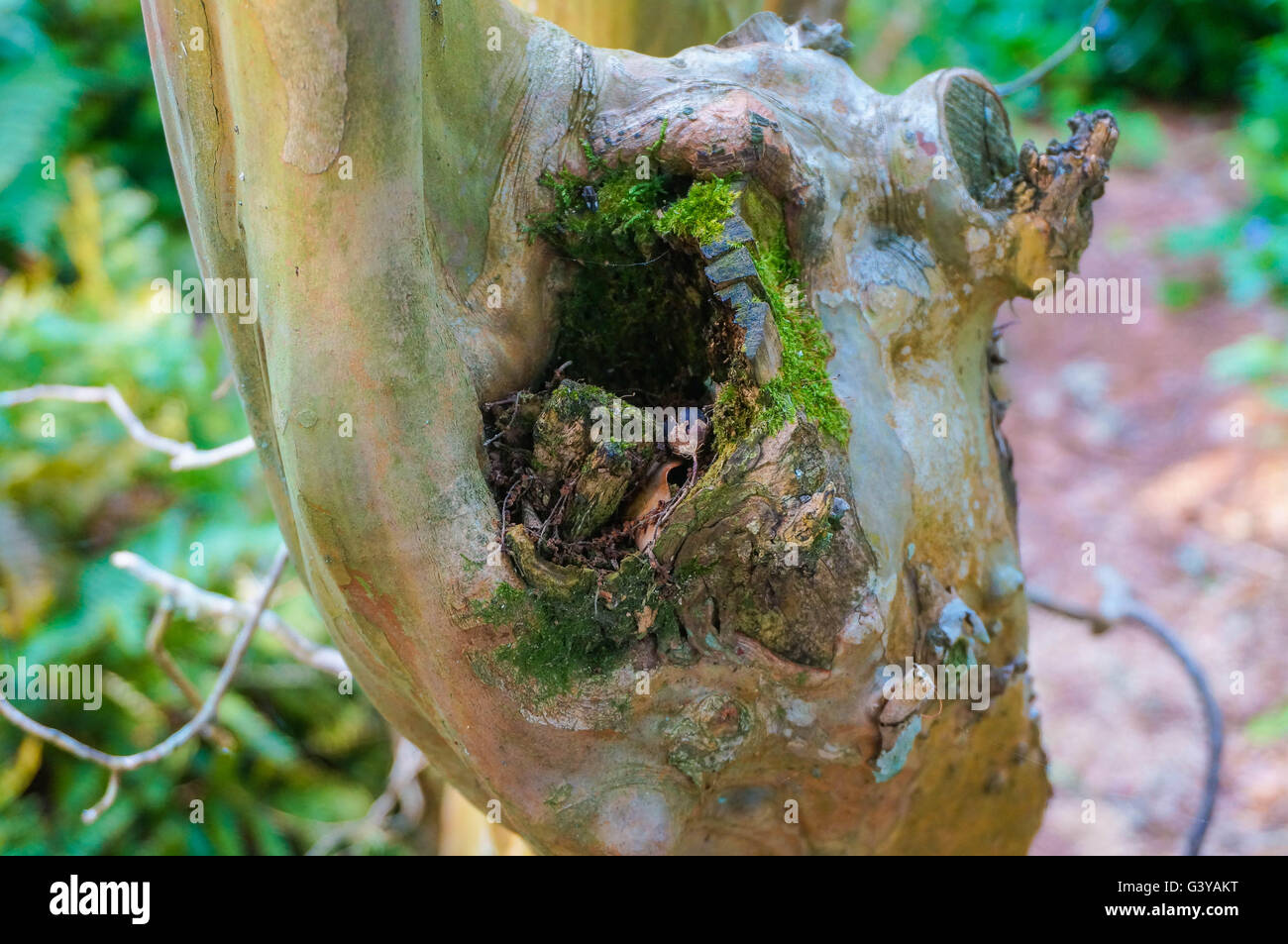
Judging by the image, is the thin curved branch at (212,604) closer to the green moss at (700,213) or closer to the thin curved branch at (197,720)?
the thin curved branch at (197,720)

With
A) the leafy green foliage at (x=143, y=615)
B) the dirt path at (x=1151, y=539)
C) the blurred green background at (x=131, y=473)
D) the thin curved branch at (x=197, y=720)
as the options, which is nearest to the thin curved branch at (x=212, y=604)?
the thin curved branch at (x=197, y=720)

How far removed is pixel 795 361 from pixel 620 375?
0.32 meters

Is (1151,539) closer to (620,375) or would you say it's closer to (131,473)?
(620,375)

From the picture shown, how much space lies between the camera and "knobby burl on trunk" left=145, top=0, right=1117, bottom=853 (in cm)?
131

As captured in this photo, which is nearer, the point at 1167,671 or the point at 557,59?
the point at 557,59

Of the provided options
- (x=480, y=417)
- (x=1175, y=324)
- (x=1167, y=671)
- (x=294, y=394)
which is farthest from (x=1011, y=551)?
(x=1175, y=324)

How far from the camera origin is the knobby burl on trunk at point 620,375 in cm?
131

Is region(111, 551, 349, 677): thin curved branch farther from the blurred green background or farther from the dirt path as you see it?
the dirt path

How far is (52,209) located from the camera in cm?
579

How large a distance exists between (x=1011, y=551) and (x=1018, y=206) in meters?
0.64

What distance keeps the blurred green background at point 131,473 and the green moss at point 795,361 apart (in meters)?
3.18

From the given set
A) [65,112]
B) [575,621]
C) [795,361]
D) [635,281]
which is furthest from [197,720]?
[65,112]

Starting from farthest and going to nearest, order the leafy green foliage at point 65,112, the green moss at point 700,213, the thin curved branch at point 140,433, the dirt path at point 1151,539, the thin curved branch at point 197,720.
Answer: the leafy green foliage at point 65,112
the dirt path at point 1151,539
the thin curved branch at point 140,433
the thin curved branch at point 197,720
the green moss at point 700,213

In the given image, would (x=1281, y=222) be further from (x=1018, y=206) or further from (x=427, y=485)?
(x=427, y=485)
